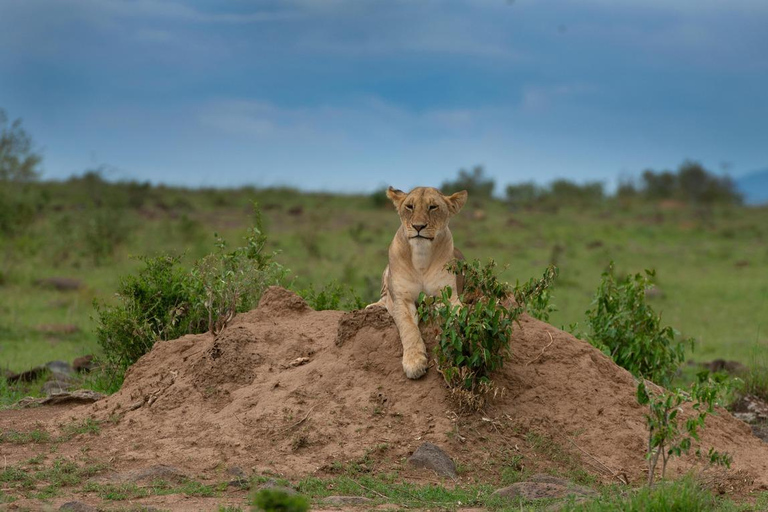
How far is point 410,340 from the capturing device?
23.5ft

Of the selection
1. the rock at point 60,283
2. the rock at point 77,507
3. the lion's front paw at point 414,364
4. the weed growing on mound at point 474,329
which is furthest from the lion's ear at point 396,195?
the rock at point 60,283

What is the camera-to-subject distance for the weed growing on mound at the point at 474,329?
6.84 meters

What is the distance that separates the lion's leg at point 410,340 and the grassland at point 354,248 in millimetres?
3329

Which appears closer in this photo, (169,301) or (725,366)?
(169,301)

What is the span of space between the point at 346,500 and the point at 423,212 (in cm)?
227

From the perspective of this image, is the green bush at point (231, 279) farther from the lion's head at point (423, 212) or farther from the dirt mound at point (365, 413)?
the lion's head at point (423, 212)

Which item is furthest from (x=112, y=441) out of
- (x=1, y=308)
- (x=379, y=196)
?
(x=379, y=196)

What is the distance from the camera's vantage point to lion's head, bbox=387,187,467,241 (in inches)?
277

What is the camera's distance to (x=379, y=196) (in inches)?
1344

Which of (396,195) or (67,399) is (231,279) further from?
(396,195)

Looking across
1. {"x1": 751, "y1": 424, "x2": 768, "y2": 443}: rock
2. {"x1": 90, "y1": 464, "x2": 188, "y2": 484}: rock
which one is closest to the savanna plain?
{"x1": 90, "y1": 464, "x2": 188, "y2": 484}: rock

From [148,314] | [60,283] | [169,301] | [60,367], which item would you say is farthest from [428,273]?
[60,283]

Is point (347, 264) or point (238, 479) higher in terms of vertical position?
point (347, 264)

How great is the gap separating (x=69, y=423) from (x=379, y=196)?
2681 centimetres
